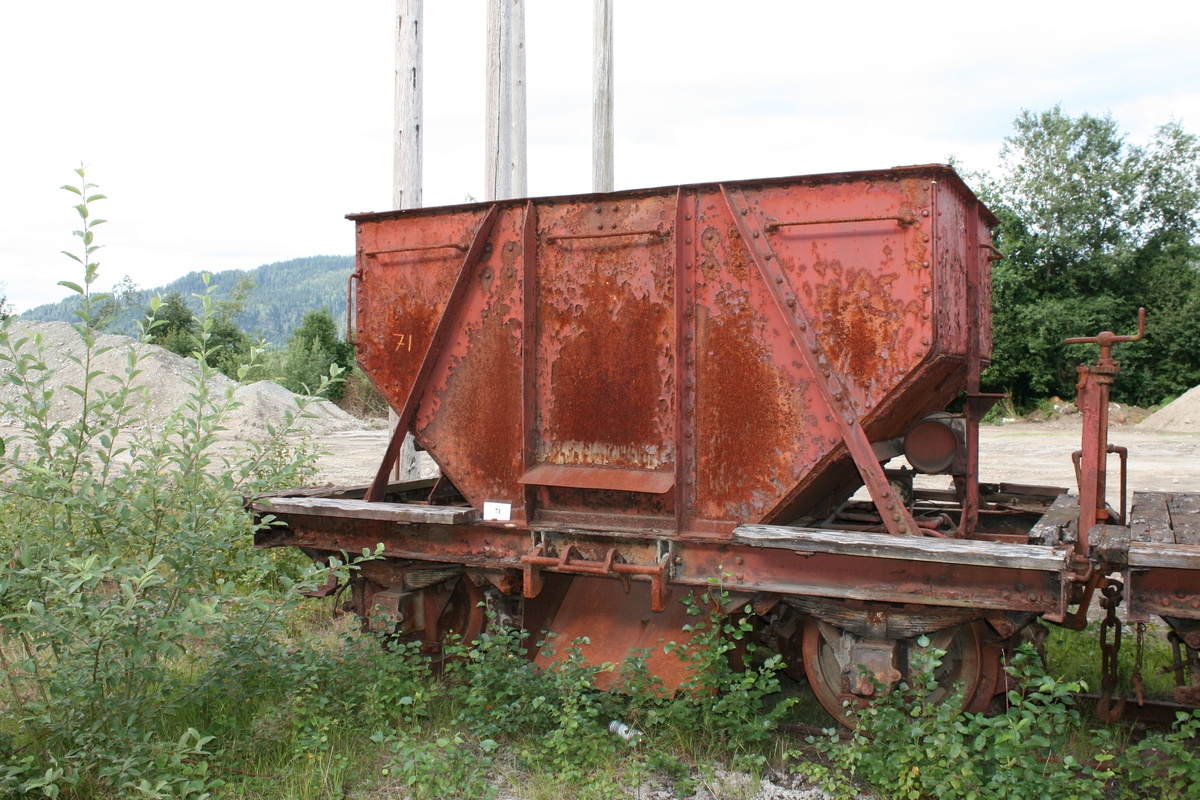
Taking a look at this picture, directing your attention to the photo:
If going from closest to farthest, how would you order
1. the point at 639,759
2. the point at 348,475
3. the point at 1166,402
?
the point at 639,759 → the point at 348,475 → the point at 1166,402

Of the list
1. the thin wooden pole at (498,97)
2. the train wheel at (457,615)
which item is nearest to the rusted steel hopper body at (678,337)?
the train wheel at (457,615)

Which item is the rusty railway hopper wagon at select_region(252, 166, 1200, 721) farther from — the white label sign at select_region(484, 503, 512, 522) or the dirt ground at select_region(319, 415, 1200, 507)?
the dirt ground at select_region(319, 415, 1200, 507)

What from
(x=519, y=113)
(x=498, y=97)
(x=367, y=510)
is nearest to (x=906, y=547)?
(x=367, y=510)

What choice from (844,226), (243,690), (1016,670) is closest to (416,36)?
(844,226)

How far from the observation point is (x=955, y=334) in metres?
4.45

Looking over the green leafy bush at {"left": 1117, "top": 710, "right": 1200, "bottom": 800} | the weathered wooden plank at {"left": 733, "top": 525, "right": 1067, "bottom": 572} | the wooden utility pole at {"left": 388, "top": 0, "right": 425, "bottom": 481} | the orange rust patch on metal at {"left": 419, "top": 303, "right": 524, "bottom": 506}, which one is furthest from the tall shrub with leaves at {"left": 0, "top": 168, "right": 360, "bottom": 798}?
the green leafy bush at {"left": 1117, "top": 710, "right": 1200, "bottom": 800}

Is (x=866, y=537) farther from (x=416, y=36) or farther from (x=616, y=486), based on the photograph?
(x=416, y=36)

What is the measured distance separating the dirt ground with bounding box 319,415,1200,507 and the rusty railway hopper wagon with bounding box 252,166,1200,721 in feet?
17.9

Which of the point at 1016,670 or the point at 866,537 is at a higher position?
the point at 866,537

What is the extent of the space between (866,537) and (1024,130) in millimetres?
32515

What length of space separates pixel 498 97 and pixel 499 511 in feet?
18.0

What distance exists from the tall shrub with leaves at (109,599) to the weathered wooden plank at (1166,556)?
12.8 feet

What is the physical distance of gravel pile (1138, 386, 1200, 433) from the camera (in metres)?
21.6

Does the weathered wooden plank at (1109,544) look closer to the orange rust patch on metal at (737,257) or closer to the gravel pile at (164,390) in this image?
the orange rust patch on metal at (737,257)
